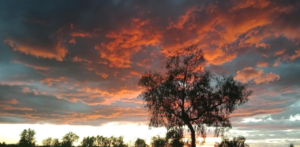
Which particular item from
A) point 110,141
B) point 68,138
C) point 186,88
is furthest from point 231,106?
point 68,138

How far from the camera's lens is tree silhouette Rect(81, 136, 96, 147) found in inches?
6860

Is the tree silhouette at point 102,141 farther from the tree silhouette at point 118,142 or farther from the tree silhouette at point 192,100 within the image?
the tree silhouette at point 192,100

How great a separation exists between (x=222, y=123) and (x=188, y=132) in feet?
19.5

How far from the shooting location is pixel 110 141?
173125 millimetres

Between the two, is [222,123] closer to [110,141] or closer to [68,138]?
[110,141]

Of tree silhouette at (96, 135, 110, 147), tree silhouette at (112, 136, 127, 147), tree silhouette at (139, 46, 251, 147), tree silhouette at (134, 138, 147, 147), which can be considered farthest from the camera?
tree silhouette at (96, 135, 110, 147)

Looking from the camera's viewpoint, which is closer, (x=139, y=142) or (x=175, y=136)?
(x=175, y=136)

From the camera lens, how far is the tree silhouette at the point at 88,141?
174250mm

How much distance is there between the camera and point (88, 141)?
582 feet

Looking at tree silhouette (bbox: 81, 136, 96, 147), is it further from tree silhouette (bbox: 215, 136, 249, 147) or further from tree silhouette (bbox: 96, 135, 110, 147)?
tree silhouette (bbox: 215, 136, 249, 147)

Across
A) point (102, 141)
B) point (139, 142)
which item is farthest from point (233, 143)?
point (102, 141)

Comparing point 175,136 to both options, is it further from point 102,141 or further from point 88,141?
point 88,141

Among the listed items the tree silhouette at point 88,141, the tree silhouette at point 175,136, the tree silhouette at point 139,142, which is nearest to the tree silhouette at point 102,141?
the tree silhouette at point 88,141

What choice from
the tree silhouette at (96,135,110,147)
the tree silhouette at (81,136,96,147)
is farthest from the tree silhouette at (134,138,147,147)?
the tree silhouette at (81,136,96,147)
